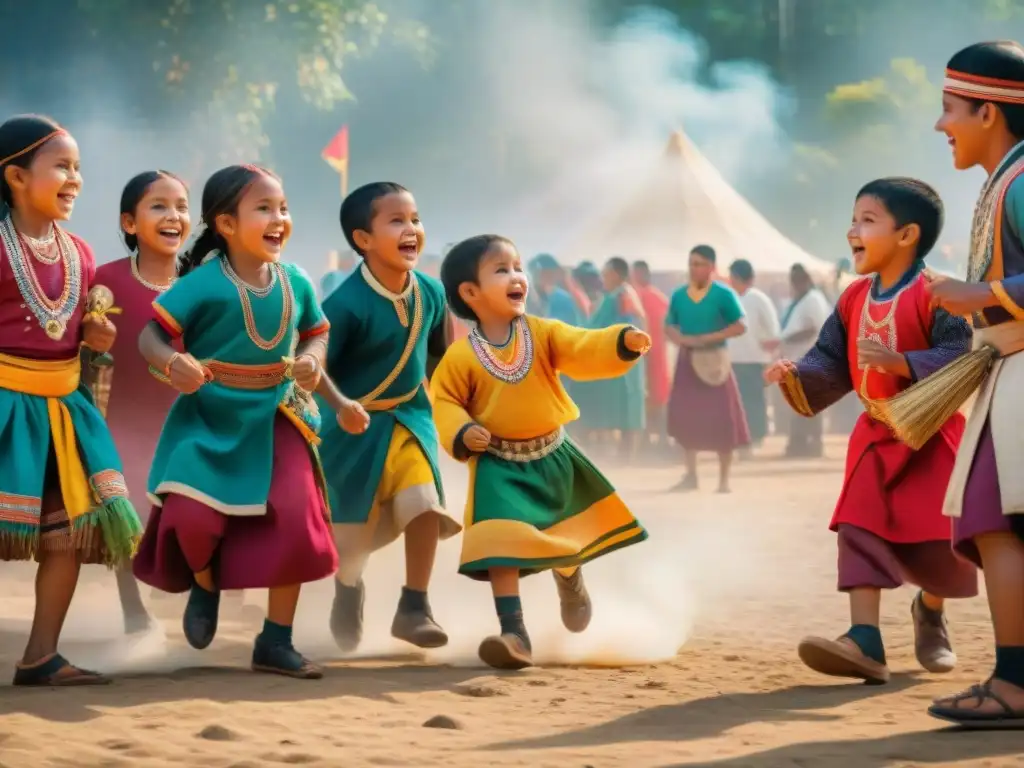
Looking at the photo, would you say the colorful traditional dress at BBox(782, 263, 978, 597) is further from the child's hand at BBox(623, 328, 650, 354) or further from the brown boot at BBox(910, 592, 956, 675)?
the child's hand at BBox(623, 328, 650, 354)

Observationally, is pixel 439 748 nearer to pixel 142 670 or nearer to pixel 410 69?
pixel 142 670

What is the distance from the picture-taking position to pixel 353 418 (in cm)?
655

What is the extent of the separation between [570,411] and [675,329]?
8.10m

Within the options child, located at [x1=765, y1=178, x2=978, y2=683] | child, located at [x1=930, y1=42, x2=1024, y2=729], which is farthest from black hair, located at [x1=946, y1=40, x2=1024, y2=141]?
child, located at [x1=765, y1=178, x2=978, y2=683]

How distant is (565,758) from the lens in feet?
16.7

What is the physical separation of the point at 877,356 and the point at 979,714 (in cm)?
132

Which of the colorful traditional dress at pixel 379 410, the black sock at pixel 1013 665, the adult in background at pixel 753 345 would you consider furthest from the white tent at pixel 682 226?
the black sock at pixel 1013 665

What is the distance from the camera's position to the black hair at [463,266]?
7133 millimetres

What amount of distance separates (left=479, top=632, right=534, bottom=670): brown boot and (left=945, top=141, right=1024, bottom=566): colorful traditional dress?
172 centimetres

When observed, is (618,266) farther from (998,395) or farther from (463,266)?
(998,395)

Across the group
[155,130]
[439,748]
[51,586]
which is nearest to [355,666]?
[51,586]

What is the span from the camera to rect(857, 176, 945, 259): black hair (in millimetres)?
6570

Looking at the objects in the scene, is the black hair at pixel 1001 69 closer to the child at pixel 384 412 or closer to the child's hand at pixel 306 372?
the child's hand at pixel 306 372

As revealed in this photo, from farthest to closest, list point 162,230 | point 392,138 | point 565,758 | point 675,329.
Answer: point 392,138
point 675,329
point 162,230
point 565,758
